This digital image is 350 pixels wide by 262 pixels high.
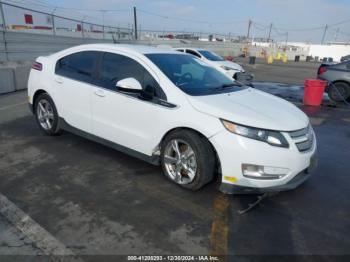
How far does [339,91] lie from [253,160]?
8695 millimetres

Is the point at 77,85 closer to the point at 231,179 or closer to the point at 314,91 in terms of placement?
the point at 231,179

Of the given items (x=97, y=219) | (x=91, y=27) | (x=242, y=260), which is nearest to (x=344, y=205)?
(x=242, y=260)

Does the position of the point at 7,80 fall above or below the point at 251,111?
below

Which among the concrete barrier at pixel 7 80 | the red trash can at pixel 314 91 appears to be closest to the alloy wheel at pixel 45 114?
the concrete barrier at pixel 7 80

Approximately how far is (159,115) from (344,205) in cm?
240

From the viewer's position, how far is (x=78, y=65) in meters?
4.64

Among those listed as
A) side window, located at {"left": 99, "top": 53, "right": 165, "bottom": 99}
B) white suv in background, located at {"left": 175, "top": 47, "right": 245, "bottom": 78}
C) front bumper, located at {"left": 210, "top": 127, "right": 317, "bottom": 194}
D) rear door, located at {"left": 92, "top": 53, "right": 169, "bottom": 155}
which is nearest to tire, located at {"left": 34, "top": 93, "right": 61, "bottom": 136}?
rear door, located at {"left": 92, "top": 53, "right": 169, "bottom": 155}

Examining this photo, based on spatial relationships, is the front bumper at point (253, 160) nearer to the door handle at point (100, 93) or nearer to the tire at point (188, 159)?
the tire at point (188, 159)

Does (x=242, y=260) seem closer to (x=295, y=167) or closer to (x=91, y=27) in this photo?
(x=295, y=167)

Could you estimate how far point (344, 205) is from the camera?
3.50m

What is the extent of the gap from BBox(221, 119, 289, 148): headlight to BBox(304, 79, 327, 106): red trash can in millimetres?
6903

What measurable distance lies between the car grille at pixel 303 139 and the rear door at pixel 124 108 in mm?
1546

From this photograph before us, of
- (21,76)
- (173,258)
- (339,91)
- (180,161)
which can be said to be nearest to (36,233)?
(173,258)

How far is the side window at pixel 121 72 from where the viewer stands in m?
3.82
